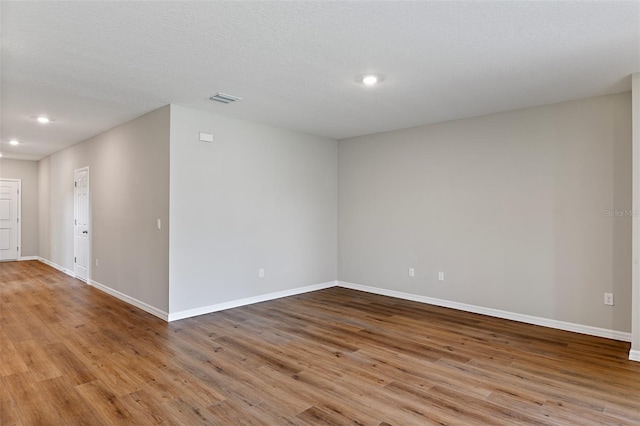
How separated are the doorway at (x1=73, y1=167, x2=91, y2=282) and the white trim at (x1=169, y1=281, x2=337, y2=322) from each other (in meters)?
3.08

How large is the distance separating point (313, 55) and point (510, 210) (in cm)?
314

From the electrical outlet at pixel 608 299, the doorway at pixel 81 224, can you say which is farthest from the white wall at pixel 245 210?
the electrical outlet at pixel 608 299

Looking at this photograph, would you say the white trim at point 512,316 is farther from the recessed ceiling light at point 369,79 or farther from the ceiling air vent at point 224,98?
the ceiling air vent at point 224,98

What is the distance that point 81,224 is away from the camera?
6.75 m

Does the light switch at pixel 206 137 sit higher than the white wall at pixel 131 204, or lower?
higher

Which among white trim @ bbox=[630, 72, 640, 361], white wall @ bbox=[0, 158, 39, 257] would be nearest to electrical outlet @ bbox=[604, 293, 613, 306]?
white trim @ bbox=[630, 72, 640, 361]

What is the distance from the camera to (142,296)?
489 centimetres

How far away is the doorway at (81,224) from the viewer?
6.49 metres

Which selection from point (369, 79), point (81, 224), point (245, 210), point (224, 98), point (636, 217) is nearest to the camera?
point (636, 217)

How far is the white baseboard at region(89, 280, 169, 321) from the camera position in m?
4.50

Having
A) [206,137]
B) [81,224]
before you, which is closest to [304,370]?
[206,137]

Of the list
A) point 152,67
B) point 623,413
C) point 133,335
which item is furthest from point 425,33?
point 133,335

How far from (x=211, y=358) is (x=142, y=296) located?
7.00ft

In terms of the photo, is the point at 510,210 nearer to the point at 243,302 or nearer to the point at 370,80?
the point at 370,80
